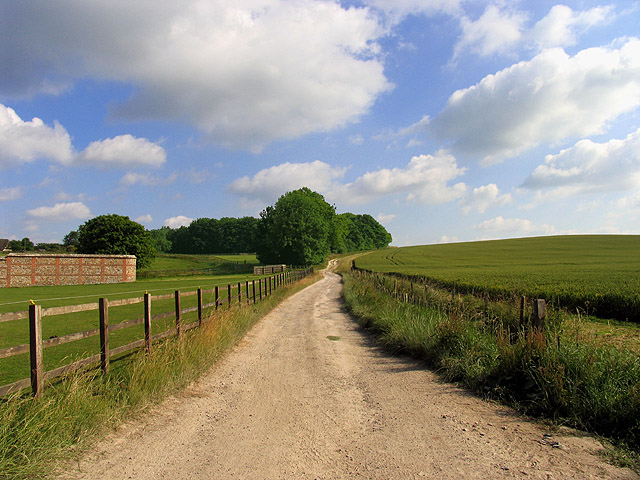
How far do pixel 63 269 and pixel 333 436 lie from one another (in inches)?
2067

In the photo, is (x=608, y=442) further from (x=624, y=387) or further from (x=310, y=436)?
(x=310, y=436)

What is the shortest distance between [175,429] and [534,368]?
4582 mm

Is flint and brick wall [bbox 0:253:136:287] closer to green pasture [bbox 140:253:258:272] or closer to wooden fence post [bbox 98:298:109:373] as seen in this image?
green pasture [bbox 140:253:258:272]

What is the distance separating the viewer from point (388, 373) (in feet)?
23.1

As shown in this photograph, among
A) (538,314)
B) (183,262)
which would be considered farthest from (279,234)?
(538,314)

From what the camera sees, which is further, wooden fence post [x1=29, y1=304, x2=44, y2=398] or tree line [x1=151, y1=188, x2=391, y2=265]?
tree line [x1=151, y1=188, x2=391, y2=265]

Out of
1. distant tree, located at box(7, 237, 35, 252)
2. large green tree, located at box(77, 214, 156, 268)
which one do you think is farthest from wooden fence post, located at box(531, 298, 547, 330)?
distant tree, located at box(7, 237, 35, 252)

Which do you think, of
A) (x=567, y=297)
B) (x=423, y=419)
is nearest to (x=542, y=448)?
(x=423, y=419)

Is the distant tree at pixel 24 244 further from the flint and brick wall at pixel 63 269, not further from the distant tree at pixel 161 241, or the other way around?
the flint and brick wall at pixel 63 269

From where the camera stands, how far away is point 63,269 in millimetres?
47094

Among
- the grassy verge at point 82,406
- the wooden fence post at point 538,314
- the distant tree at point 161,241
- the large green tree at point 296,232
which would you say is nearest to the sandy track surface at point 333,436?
the grassy verge at point 82,406

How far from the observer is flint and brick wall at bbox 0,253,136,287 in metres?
44.2

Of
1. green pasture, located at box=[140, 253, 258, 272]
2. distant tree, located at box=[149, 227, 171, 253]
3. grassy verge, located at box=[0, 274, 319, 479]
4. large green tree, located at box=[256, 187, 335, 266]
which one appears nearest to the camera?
grassy verge, located at box=[0, 274, 319, 479]

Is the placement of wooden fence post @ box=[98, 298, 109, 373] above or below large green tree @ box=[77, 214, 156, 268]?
below
